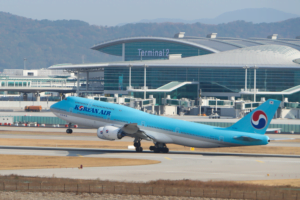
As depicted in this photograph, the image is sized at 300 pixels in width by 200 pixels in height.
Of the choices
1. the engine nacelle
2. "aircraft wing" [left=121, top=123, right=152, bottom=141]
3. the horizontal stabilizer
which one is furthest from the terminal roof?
the horizontal stabilizer

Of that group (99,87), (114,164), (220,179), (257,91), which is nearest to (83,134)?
(114,164)

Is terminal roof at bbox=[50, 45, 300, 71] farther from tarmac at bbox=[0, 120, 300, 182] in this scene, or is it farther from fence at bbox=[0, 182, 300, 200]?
fence at bbox=[0, 182, 300, 200]

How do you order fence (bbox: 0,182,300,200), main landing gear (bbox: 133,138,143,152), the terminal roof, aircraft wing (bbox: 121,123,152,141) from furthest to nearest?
the terminal roof, main landing gear (bbox: 133,138,143,152), aircraft wing (bbox: 121,123,152,141), fence (bbox: 0,182,300,200)

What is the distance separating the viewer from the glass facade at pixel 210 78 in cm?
16550

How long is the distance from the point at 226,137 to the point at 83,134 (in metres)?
34.5

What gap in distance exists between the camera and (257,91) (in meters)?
162

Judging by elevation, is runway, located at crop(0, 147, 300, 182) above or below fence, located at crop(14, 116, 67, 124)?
below

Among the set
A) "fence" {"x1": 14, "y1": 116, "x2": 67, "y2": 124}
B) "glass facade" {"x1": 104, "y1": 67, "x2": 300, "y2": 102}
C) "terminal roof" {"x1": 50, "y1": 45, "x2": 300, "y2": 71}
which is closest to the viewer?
"fence" {"x1": 14, "y1": 116, "x2": 67, "y2": 124}

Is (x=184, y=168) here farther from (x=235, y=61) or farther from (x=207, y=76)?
(x=235, y=61)

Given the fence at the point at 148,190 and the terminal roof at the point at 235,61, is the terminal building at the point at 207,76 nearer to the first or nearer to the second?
the terminal roof at the point at 235,61

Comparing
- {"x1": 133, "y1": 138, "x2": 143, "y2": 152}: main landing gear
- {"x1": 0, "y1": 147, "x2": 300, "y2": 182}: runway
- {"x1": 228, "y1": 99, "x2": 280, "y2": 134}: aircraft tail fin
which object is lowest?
{"x1": 0, "y1": 147, "x2": 300, "y2": 182}: runway

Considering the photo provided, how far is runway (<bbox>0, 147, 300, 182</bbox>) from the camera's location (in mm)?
45219

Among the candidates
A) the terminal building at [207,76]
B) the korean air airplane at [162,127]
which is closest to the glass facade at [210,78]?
the terminal building at [207,76]

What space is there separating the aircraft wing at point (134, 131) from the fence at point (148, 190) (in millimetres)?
18367
